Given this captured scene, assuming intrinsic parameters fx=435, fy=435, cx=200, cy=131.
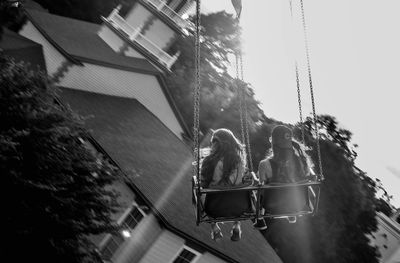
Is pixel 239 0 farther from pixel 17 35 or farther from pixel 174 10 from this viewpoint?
pixel 17 35

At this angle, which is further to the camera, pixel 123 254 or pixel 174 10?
pixel 174 10

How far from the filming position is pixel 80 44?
931 inches

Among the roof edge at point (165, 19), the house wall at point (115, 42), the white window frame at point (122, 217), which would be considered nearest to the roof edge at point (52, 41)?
the house wall at point (115, 42)

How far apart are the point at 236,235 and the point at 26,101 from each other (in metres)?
5.92

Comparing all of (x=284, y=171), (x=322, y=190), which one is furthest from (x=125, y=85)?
(x=284, y=171)

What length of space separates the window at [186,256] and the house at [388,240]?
24864mm

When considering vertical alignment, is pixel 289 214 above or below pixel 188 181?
above

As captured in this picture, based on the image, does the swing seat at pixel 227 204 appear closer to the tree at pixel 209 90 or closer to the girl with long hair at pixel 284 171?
the girl with long hair at pixel 284 171

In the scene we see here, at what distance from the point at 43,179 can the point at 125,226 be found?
649cm

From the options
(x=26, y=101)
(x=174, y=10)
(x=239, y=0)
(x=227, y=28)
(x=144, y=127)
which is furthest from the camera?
(x=227, y=28)

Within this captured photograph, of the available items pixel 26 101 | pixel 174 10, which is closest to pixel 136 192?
pixel 26 101

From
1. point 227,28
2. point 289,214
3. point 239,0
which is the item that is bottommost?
point 289,214

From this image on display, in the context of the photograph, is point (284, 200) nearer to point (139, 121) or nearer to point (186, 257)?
point (186, 257)

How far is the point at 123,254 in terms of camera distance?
1546 cm
